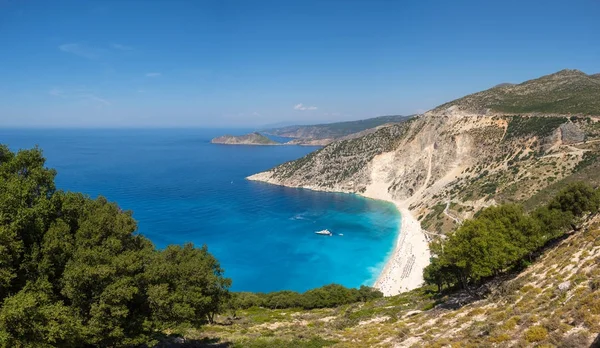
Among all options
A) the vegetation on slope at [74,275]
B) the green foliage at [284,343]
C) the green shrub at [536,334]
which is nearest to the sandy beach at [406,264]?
the green foliage at [284,343]

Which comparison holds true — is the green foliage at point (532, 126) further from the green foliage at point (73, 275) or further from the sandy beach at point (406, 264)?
the green foliage at point (73, 275)

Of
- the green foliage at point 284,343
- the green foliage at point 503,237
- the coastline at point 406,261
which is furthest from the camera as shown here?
the coastline at point 406,261

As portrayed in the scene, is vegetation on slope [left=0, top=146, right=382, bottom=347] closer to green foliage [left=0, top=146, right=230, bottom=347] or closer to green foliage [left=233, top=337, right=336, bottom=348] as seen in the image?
green foliage [left=0, top=146, right=230, bottom=347]

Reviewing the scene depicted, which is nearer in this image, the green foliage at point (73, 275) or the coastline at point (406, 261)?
the green foliage at point (73, 275)

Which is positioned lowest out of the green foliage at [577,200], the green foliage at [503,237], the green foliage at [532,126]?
the green foliage at [503,237]

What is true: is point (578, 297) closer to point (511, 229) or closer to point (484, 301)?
point (484, 301)

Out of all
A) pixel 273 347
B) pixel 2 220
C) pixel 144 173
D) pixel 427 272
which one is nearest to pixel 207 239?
pixel 427 272
